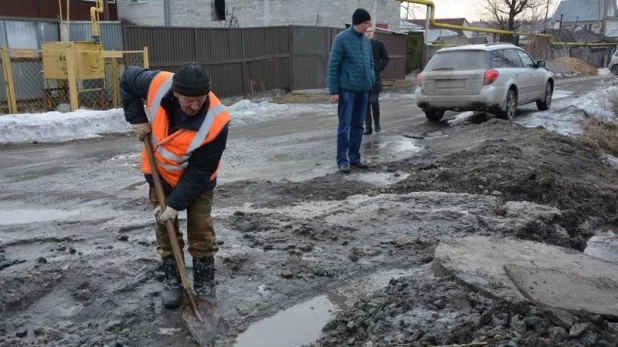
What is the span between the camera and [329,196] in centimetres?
580

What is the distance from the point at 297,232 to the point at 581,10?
8970 centimetres

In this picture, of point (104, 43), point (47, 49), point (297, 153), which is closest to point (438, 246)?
point (297, 153)

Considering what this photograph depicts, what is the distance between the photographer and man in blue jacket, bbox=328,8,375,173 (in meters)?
6.70

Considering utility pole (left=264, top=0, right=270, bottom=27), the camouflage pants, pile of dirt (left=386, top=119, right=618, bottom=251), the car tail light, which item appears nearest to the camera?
Result: the camouflage pants

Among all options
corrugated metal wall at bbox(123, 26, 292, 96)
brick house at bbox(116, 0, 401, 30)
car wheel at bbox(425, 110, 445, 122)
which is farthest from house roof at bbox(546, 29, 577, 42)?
car wheel at bbox(425, 110, 445, 122)

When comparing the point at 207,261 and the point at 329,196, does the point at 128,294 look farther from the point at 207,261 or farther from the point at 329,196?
the point at 329,196

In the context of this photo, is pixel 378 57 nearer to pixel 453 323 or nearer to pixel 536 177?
pixel 536 177

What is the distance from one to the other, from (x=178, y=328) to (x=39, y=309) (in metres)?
0.95

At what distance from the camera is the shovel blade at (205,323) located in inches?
125

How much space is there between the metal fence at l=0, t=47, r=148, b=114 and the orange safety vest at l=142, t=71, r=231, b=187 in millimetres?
9179

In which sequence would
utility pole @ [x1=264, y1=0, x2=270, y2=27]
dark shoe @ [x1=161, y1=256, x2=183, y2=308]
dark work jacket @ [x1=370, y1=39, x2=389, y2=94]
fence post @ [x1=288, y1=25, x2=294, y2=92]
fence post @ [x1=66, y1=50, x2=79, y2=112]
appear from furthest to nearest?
utility pole @ [x1=264, y1=0, x2=270, y2=27] < fence post @ [x1=288, y1=25, x2=294, y2=92] < fence post @ [x1=66, y1=50, x2=79, y2=112] < dark work jacket @ [x1=370, y1=39, x2=389, y2=94] < dark shoe @ [x1=161, y1=256, x2=183, y2=308]

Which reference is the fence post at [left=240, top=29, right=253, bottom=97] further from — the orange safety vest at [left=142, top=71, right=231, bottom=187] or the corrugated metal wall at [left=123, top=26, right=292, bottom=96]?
the orange safety vest at [left=142, top=71, right=231, bottom=187]

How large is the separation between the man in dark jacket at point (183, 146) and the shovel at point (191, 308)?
5 centimetres

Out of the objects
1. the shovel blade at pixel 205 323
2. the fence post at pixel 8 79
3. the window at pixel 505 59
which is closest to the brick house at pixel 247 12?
the window at pixel 505 59
